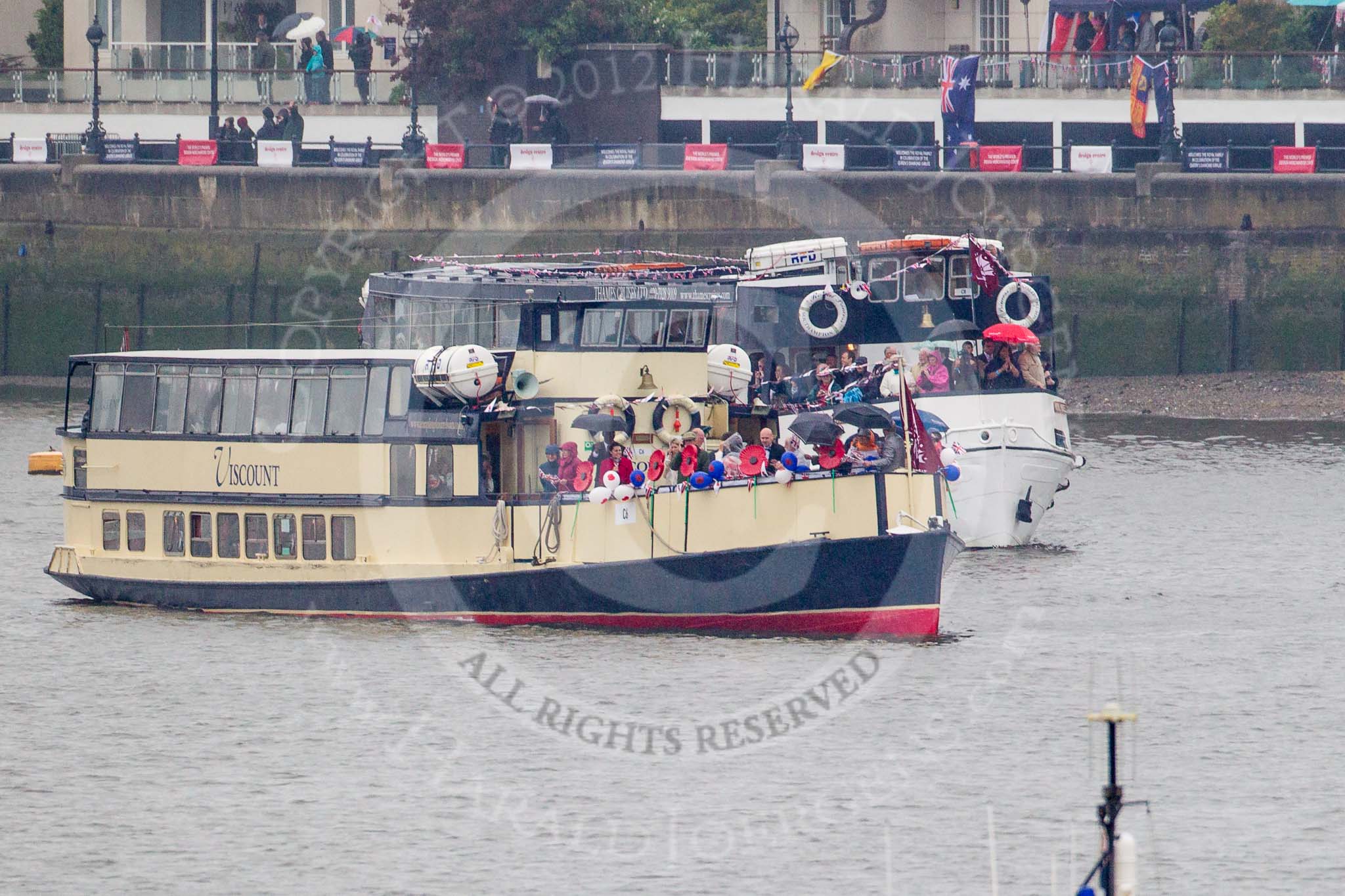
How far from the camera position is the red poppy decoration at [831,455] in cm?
A: 3170

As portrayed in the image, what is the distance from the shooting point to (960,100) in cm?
6600

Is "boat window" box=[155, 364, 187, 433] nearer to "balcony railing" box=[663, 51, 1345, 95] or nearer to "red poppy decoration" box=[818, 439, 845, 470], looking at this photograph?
"red poppy decoration" box=[818, 439, 845, 470]

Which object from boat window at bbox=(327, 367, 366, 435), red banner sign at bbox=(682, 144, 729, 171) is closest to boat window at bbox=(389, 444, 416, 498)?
boat window at bbox=(327, 367, 366, 435)

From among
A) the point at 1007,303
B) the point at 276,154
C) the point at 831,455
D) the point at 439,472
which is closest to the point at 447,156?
the point at 276,154

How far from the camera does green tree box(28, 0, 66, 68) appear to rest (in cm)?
8281

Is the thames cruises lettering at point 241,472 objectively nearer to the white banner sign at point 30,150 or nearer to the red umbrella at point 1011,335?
the red umbrella at point 1011,335

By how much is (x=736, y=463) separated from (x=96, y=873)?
11259 millimetres

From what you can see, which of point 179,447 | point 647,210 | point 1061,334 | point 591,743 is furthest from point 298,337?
point 591,743

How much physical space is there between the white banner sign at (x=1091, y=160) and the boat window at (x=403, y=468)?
3276 cm

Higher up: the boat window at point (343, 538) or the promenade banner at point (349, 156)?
the promenade banner at point (349, 156)

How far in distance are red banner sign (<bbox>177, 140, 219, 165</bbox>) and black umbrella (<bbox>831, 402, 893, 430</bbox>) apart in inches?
1458

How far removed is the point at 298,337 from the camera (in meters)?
63.2

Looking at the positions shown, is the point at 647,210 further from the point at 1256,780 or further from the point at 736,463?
the point at 1256,780

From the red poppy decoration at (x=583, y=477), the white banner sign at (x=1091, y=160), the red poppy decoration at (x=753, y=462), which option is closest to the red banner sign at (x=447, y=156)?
the white banner sign at (x=1091, y=160)
